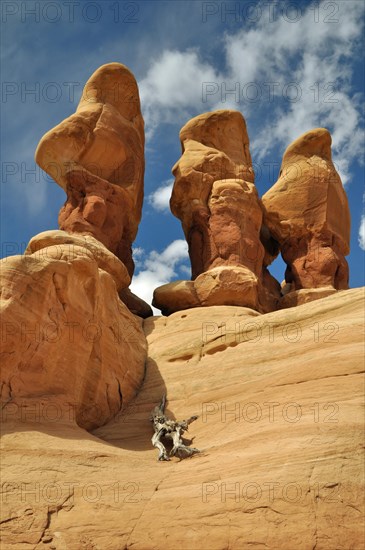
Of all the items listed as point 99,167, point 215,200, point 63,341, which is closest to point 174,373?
point 63,341

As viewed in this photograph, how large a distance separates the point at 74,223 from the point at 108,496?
11298 millimetres

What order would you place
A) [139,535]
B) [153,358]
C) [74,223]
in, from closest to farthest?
[139,535], [153,358], [74,223]

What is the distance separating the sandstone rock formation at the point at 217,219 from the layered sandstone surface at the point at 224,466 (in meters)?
5.26

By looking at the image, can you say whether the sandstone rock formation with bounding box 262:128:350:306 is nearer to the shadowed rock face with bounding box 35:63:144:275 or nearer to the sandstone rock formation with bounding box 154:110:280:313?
the sandstone rock formation with bounding box 154:110:280:313

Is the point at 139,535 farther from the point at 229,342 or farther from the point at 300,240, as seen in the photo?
the point at 300,240

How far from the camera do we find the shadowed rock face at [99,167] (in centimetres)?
1802

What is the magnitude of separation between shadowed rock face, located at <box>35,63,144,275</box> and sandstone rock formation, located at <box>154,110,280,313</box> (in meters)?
1.90

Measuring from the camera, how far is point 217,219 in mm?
19312

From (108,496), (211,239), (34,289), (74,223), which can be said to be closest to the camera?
(108,496)

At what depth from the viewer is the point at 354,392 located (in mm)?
9195

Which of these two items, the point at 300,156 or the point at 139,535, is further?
the point at 300,156

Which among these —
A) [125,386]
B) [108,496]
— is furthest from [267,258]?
[108,496]

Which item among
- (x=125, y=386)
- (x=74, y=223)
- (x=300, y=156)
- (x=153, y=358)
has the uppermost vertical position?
(x=300, y=156)

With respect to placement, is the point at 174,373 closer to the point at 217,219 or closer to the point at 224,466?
the point at 224,466
